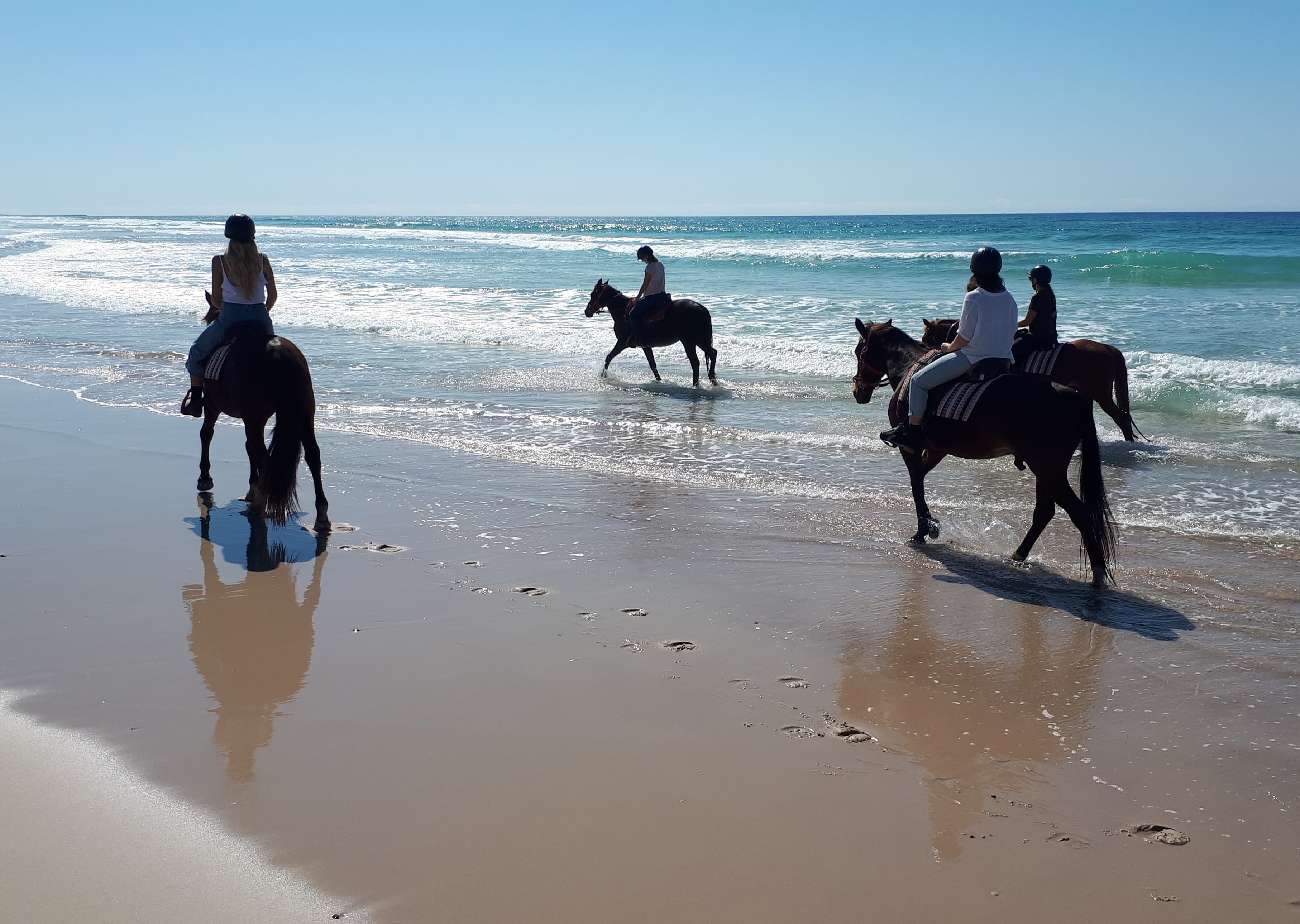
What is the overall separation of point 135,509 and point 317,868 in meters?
4.77

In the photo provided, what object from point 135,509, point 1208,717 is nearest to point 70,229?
point 135,509

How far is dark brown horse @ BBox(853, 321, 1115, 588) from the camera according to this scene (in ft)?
18.8

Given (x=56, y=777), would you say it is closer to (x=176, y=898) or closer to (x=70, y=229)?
(x=176, y=898)

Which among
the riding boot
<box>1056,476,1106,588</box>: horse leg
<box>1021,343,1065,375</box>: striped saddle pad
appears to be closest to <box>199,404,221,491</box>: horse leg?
the riding boot

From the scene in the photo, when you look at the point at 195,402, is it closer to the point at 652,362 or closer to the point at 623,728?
the point at 623,728

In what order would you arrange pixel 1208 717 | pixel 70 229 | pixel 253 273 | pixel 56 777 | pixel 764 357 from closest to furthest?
pixel 56 777 < pixel 1208 717 < pixel 253 273 < pixel 764 357 < pixel 70 229

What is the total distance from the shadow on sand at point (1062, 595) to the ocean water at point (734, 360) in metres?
1.11

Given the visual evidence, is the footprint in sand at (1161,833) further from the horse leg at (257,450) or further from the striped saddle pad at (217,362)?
the striped saddle pad at (217,362)

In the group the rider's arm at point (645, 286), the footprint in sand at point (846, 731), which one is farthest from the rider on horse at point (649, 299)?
the footprint in sand at point (846, 731)

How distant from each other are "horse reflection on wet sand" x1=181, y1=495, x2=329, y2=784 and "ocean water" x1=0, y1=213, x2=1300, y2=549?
278 centimetres

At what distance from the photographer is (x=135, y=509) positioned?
681cm

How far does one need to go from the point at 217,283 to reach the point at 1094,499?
5791 mm

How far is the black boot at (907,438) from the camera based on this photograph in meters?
6.61

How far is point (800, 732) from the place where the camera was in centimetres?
380
